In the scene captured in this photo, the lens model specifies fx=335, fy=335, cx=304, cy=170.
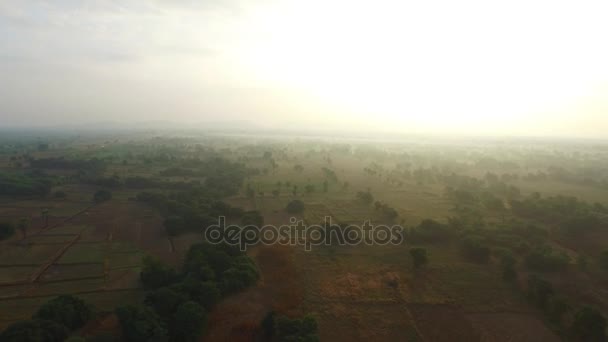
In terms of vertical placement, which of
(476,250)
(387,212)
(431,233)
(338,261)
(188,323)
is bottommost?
(338,261)

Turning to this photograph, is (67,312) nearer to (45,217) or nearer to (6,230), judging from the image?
(6,230)

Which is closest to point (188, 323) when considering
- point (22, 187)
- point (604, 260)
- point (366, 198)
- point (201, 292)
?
point (201, 292)

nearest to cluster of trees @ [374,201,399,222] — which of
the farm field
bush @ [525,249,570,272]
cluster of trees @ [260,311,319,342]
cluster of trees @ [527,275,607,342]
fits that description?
the farm field

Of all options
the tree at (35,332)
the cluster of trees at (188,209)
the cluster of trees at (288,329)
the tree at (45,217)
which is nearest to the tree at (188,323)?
the cluster of trees at (288,329)

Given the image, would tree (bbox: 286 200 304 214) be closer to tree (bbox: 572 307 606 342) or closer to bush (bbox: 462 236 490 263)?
bush (bbox: 462 236 490 263)

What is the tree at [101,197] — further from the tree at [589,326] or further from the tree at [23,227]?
the tree at [589,326]
